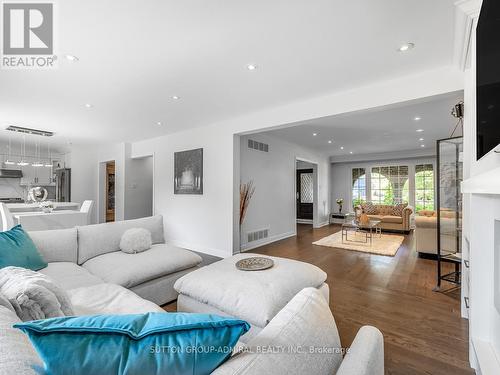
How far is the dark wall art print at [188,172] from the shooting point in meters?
4.91

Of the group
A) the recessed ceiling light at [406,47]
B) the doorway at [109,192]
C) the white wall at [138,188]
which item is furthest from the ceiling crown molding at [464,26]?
the doorway at [109,192]

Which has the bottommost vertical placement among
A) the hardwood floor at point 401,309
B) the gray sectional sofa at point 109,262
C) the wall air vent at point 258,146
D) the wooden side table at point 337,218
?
the hardwood floor at point 401,309

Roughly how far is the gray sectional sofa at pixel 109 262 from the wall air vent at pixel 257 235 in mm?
2327

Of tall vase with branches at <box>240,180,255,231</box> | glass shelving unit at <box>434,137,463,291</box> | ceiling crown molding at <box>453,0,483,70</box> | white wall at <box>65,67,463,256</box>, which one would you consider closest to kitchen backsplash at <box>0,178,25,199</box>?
white wall at <box>65,67,463,256</box>

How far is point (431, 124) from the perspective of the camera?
4.77 meters

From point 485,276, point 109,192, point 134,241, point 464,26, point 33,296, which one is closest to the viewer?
point 33,296

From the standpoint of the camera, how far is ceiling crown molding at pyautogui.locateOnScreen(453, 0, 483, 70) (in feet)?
5.43

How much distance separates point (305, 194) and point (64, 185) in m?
7.75

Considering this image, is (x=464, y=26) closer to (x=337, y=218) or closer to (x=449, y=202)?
(x=449, y=202)

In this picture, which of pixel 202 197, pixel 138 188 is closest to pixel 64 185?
pixel 138 188

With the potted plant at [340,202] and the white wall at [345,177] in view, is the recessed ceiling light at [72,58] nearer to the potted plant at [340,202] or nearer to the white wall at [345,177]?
the potted plant at [340,202]

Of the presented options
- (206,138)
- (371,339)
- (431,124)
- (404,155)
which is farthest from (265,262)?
(404,155)

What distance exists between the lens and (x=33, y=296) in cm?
98

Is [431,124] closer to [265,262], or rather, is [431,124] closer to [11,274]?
[265,262]
